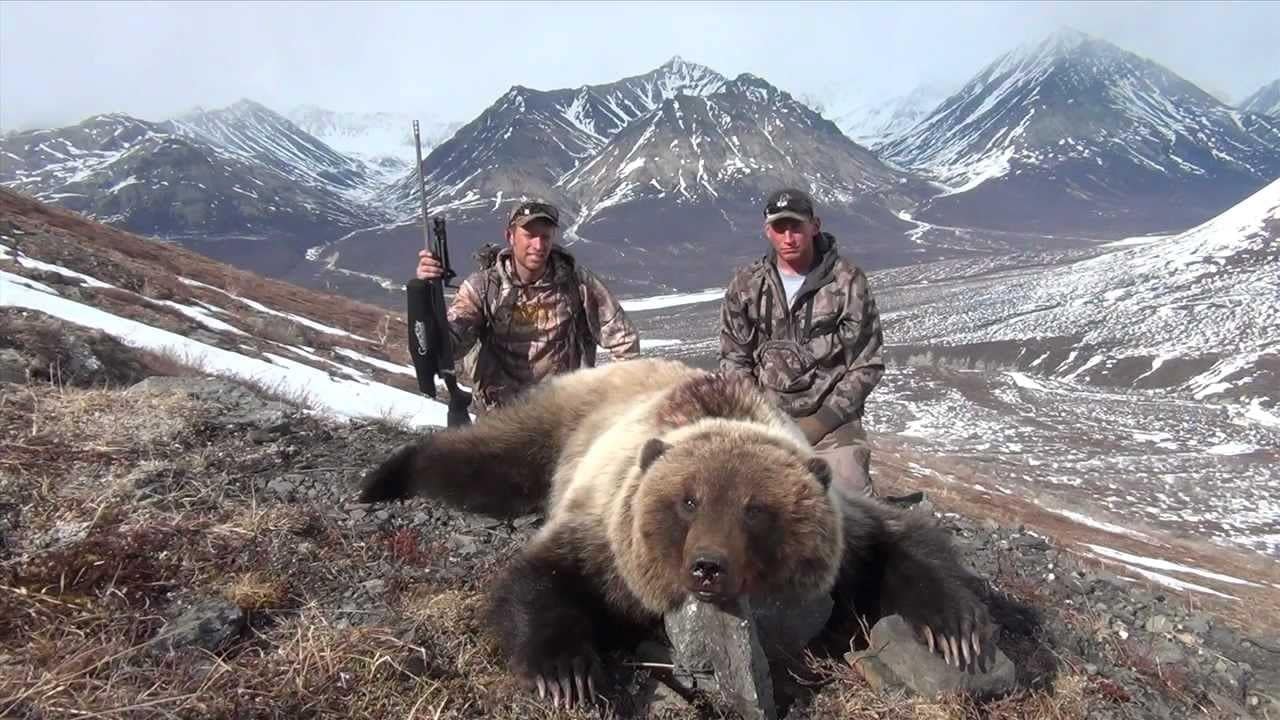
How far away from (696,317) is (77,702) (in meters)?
96.2

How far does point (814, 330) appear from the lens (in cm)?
518

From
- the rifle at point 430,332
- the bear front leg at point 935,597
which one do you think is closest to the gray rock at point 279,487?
the rifle at point 430,332

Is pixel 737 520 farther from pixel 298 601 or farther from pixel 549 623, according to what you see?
pixel 298 601

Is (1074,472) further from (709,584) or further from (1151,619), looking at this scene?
(709,584)

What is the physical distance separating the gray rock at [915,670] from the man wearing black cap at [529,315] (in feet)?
9.86

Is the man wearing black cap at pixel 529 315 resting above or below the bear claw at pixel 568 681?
above

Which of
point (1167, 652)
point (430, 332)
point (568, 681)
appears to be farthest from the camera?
point (430, 332)

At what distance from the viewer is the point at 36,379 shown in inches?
205

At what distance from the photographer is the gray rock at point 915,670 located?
9.04 ft

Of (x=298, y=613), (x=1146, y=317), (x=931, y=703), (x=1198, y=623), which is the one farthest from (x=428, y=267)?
(x=1146, y=317)

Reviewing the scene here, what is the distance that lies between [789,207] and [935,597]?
2.69 meters

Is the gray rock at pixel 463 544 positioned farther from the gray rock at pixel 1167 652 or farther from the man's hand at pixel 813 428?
the gray rock at pixel 1167 652

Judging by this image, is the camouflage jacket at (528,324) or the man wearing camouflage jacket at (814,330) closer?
the man wearing camouflage jacket at (814,330)

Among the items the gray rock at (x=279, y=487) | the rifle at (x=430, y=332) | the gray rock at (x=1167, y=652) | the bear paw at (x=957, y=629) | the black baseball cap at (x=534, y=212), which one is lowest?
the gray rock at (x=1167, y=652)
